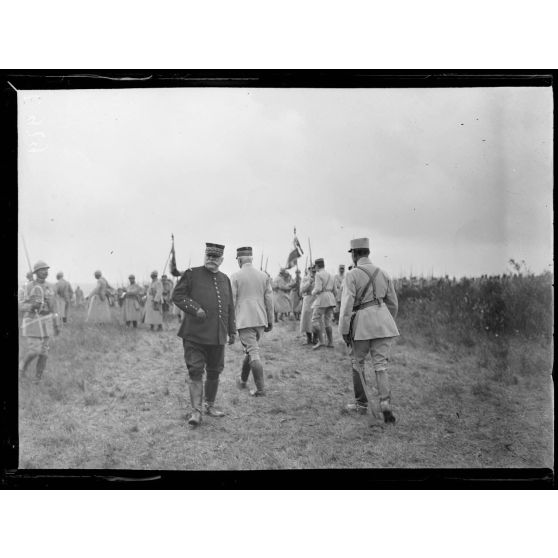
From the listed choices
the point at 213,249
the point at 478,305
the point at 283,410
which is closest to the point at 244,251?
the point at 213,249

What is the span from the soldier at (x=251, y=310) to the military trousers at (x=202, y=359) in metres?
0.23

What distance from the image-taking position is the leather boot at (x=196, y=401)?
4.87 metres

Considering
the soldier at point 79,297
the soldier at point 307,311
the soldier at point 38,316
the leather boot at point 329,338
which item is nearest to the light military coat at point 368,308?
the leather boot at point 329,338

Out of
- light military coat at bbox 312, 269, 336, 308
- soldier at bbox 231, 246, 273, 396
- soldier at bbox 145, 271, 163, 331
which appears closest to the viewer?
soldier at bbox 145, 271, 163, 331

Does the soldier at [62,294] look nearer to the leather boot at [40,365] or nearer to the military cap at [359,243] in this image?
the leather boot at [40,365]

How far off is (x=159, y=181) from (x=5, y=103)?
1701 mm

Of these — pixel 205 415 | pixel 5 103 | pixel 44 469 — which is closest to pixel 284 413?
pixel 205 415

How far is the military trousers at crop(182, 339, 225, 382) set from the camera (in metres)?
4.96

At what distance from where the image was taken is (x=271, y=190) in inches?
194

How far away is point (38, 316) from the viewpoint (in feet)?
16.2

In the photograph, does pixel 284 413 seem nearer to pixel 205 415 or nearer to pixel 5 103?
pixel 205 415

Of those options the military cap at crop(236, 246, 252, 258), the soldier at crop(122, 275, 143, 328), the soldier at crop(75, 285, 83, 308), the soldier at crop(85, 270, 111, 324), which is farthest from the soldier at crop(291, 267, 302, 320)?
the soldier at crop(75, 285, 83, 308)

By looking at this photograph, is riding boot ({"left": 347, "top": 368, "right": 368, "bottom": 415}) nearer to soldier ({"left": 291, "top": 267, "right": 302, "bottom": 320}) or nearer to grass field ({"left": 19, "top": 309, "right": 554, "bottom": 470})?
grass field ({"left": 19, "top": 309, "right": 554, "bottom": 470})

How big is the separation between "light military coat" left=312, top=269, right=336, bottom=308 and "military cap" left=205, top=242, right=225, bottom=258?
0.96 metres
